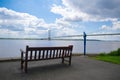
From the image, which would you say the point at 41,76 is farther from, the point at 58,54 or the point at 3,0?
the point at 3,0

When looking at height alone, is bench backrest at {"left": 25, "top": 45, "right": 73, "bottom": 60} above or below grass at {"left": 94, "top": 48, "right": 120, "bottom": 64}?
above

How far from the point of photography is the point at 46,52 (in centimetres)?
416

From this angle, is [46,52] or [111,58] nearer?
[46,52]

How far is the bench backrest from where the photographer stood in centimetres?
385

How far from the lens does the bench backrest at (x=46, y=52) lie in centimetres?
385

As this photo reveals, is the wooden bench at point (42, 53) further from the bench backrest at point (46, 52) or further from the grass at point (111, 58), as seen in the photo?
the grass at point (111, 58)

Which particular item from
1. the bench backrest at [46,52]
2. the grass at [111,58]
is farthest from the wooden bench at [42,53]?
the grass at [111,58]

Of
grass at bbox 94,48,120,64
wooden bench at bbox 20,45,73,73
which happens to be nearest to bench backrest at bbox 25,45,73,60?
wooden bench at bbox 20,45,73,73

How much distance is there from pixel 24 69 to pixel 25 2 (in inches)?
235

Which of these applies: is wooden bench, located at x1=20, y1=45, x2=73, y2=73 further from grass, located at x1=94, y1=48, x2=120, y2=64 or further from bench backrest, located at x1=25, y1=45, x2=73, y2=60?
grass, located at x1=94, y1=48, x2=120, y2=64

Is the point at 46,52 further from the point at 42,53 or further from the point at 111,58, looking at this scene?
the point at 111,58

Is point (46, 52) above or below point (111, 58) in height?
above

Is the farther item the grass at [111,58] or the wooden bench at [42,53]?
the grass at [111,58]

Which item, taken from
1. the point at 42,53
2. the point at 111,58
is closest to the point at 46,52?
the point at 42,53
